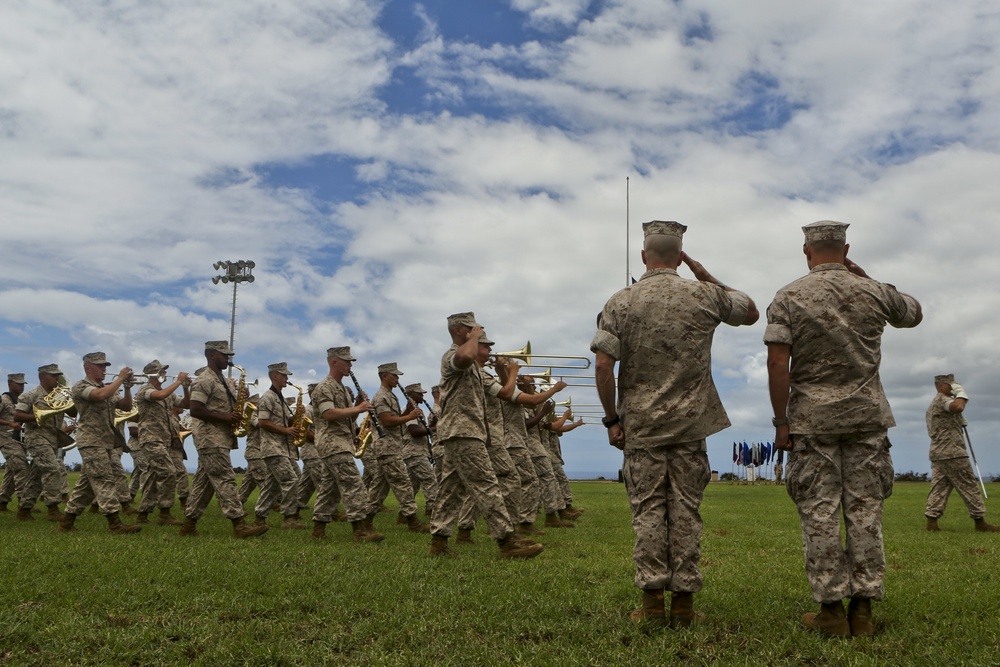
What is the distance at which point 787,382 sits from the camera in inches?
202

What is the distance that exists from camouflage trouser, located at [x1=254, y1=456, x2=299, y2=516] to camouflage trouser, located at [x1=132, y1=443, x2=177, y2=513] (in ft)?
4.41

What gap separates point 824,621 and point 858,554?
451 millimetres

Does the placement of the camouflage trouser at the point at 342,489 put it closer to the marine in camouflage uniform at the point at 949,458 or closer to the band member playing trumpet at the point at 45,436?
the band member playing trumpet at the point at 45,436

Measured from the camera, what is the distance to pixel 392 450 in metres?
12.0

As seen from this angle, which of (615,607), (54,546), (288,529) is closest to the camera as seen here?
(615,607)

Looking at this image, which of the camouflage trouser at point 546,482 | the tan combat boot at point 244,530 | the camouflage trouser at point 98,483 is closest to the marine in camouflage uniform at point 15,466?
the camouflage trouser at point 98,483

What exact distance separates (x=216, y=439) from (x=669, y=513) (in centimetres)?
716

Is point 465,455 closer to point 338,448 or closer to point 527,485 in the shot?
point 338,448

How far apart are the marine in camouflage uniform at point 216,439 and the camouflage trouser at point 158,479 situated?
77.9 inches

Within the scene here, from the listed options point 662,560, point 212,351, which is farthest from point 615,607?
point 212,351

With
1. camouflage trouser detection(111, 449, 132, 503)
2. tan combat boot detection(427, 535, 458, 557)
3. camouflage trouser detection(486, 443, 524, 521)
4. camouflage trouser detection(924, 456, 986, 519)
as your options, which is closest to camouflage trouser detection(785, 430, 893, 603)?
tan combat boot detection(427, 535, 458, 557)

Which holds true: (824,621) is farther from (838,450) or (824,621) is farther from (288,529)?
(288,529)

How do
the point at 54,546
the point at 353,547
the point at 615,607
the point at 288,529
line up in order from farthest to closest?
the point at 288,529, the point at 353,547, the point at 54,546, the point at 615,607

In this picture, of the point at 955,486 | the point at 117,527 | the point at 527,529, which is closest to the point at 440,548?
the point at 527,529
